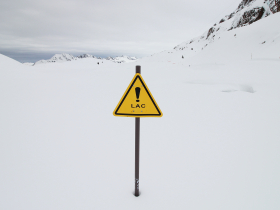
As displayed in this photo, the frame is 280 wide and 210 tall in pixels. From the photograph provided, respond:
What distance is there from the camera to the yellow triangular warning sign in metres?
1.67

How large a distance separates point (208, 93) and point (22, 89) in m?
8.01

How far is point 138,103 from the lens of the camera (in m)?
1.70

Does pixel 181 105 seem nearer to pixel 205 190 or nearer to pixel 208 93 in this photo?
pixel 208 93

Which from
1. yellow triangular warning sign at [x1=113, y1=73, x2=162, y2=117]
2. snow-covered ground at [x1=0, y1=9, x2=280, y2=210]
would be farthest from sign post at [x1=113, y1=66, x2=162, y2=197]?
snow-covered ground at [x1=0, y1=9, x2=280, y2=210]

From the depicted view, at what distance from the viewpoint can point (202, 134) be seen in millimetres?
3322

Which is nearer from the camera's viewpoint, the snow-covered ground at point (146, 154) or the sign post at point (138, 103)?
the sign post at point (138, 103)

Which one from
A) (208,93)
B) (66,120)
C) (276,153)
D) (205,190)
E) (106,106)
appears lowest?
(205,190)

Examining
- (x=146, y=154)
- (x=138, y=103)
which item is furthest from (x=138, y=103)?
(x=146, y=154)

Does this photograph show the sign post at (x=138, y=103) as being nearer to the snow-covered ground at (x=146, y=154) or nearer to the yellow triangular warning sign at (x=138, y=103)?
the yellow triangular warning sign at (x=138, y=103)

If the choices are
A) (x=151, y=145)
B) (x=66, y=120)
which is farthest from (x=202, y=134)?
(x=66, y=120)

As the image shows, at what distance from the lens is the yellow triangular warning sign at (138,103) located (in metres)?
1.67

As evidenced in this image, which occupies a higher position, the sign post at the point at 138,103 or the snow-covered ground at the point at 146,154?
the sign post at the point at 138,103

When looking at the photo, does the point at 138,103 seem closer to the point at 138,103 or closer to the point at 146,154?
the point at 138,103

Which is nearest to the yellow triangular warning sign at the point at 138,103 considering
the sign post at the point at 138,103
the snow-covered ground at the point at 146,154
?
the sign post at the point at 138,103
